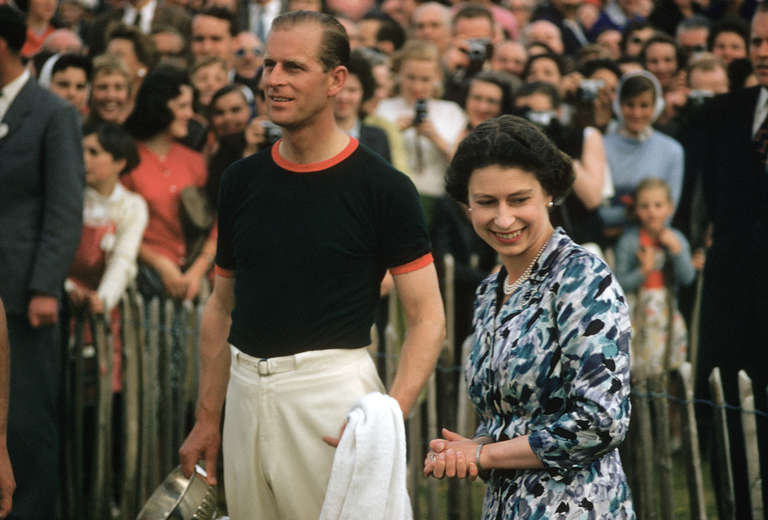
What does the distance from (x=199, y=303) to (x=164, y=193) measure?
81 cm

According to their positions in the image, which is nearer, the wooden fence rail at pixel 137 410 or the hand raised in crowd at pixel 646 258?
the wooden fence rail at pixel 137 410

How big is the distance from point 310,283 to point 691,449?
183cm

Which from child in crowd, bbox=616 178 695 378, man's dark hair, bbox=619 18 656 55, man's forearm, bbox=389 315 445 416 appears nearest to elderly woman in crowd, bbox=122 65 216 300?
child in crowd, bbox=616 178 695 378

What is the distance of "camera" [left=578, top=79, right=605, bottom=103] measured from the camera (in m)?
7.15

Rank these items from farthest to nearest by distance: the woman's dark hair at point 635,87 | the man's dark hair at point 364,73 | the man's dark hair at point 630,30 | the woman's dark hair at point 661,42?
the man's dark hair at point 630,30
the woman's dark hair at point 661,42
the woman's dark hair at point 635,87
the man's dark hair at point 364,73

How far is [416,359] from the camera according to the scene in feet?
11.3

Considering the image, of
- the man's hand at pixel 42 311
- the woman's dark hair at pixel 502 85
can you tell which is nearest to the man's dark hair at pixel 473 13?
the woman's dark hair at pixel 502 85

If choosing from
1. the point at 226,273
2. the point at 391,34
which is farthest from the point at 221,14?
the point at 226,273

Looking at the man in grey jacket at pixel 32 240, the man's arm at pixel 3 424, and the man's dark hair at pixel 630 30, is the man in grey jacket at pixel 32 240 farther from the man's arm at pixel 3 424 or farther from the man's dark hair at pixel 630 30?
the man's dark hair at pixel 630 30

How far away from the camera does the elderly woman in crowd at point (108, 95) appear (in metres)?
7.04

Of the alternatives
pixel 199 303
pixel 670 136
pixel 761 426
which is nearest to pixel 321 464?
pixel 761 426

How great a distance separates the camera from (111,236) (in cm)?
624

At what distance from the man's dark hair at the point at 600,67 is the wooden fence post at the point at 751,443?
421 cm

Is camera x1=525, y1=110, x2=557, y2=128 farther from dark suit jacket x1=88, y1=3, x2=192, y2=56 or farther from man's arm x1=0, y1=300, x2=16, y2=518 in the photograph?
dark suit jacket x1=88, y1=3, x2=192, y2=56
